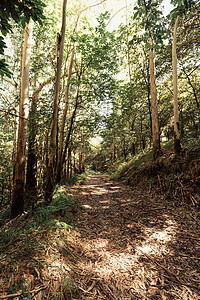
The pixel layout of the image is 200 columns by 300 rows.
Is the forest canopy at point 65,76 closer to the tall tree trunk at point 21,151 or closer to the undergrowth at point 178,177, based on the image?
the tall tree trunk at point 21,151

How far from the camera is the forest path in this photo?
59.6 inches

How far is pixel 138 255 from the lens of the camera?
2.06m

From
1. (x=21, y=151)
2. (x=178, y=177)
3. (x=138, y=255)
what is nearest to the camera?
(x=138, y=255)

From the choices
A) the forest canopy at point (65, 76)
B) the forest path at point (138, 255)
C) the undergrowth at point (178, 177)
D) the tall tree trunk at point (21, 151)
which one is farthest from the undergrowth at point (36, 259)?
the undergrowth at point (178, 177)

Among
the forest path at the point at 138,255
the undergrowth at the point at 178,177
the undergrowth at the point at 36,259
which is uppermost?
the undergrowth at the point at 178,177

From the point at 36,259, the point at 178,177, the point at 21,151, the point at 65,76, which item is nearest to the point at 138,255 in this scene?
the point at 36,259

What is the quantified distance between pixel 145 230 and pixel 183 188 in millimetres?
1892

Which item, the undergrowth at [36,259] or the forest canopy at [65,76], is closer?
the undergrowth at [36,259]

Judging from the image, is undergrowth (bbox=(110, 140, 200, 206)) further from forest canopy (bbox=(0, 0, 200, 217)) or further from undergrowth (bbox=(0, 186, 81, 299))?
undergrowth (bbox=(0, 186, 81, 299))

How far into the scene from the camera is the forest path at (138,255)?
59.6 inches

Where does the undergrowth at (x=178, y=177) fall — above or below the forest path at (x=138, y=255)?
above

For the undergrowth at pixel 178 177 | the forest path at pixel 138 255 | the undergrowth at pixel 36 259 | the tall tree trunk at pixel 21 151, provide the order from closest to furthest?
the undergrowth at pixel 36 259, the forest path at pixel 138 255, the tall tree trunk at pixel 21 151, the undergrowth at pixel 178 177

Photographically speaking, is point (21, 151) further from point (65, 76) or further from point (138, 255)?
point (65, 76)

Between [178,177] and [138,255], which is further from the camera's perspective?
[178,177]
